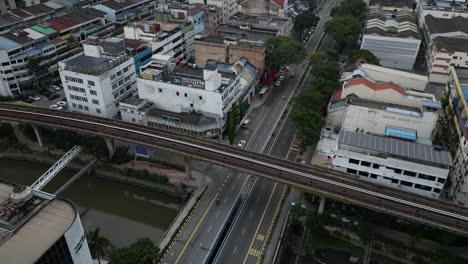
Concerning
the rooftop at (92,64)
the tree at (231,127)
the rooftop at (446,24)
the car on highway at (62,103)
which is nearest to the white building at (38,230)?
the tree at (231,127)

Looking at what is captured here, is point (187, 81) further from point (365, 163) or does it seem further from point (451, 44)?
point (451, 44)

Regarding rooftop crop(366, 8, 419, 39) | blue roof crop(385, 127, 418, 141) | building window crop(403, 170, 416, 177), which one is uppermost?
rooftop crop(366, 8, 419, 39)

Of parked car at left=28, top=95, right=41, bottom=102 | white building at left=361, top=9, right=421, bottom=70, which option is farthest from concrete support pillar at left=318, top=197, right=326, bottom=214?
parked car at left=28, top=95, right=41, bottom=102

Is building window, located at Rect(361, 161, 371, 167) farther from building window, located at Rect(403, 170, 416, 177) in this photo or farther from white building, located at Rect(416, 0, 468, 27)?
white building, located at Rect(416, 0, 468, 27)

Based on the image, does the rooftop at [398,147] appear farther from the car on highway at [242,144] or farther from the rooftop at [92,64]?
the rooftop at [92,64]

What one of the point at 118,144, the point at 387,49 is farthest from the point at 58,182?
the point at 387,49
